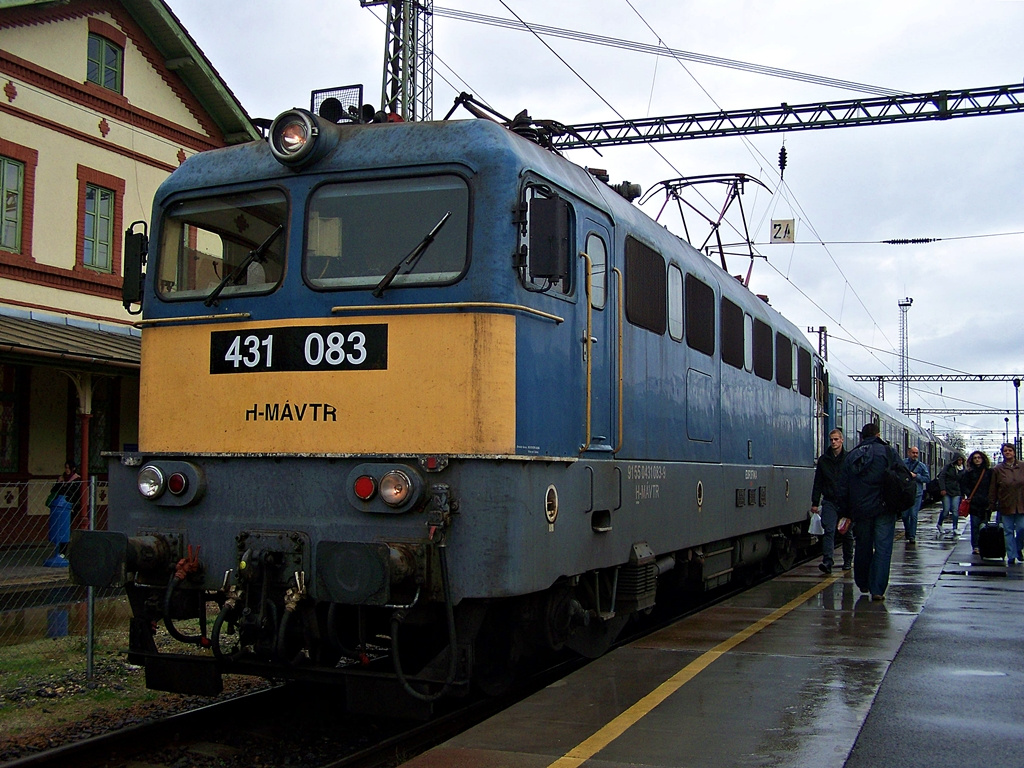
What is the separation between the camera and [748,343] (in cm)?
1102

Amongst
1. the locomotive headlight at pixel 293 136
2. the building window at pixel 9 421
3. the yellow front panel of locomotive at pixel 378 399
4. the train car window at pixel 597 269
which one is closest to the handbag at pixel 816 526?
the train car window at pixel 597 269

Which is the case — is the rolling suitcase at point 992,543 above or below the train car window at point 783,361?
below

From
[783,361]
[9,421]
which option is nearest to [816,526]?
[783,361]

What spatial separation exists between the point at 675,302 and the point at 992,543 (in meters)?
7.99

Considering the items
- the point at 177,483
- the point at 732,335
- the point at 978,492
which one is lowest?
the point at 978,492

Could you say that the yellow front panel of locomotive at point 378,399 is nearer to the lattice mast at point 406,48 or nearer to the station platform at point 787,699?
the station platform at point 787,699

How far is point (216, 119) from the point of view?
21.5 m

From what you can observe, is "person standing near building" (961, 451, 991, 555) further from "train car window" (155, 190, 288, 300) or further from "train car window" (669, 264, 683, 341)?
"train car window" (155, 190, 288, 300)

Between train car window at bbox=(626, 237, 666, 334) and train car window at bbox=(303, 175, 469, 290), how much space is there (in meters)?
1.84

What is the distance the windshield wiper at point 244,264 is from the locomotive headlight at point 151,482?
41.0 inches

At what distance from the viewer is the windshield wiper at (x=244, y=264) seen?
6.33 metres

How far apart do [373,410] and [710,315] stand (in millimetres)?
4556

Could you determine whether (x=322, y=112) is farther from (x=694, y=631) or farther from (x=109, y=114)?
(x=109, y=114)

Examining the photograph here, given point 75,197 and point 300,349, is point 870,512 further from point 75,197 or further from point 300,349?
point 75,197
